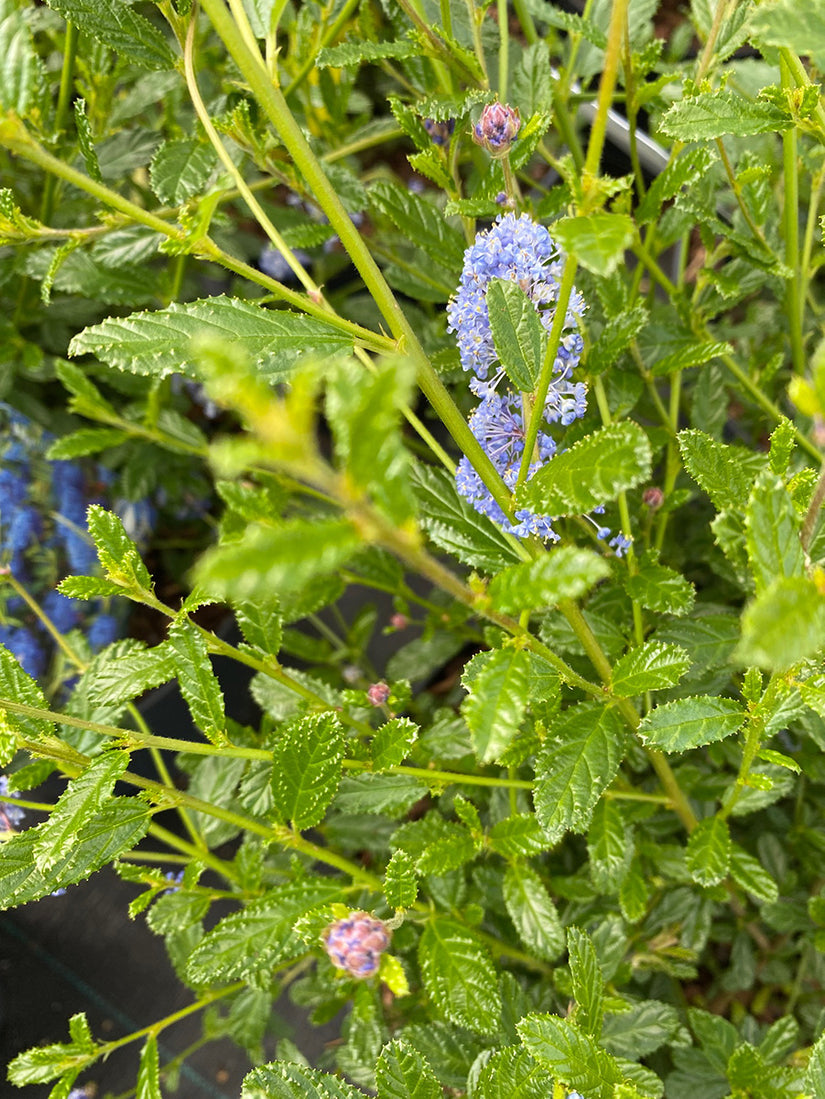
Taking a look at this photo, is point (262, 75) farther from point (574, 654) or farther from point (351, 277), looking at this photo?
point (351, 277)

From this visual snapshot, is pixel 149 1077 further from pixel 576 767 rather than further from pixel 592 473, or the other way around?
pixel 592 473

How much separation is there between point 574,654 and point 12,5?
0.71 m

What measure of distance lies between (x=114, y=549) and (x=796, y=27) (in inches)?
22.7

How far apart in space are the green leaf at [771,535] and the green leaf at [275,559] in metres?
0.23

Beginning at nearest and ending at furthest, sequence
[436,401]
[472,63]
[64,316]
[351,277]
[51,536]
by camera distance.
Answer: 1. [436,401]
2. [472,63]
3. [64,316]
4. [51,536]
5. [351,277]

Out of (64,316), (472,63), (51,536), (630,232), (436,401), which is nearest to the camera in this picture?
→ (630,232)

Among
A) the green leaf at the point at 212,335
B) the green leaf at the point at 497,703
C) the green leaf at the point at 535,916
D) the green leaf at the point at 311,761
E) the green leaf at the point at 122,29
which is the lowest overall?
the green leaf at the point at 535,916

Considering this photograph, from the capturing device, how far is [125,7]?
74cm

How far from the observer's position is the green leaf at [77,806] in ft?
1.98

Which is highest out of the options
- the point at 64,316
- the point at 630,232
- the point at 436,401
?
the point at 630,232

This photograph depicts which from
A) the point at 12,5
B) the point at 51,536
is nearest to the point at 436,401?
the point at 12,5

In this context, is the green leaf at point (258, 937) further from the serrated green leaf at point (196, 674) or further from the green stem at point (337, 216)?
the green stem at point (337, 216)

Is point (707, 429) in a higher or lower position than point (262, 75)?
lower

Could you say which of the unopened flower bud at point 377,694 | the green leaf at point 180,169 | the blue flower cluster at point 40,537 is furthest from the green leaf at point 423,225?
the blue flower cluster at point 40,537
